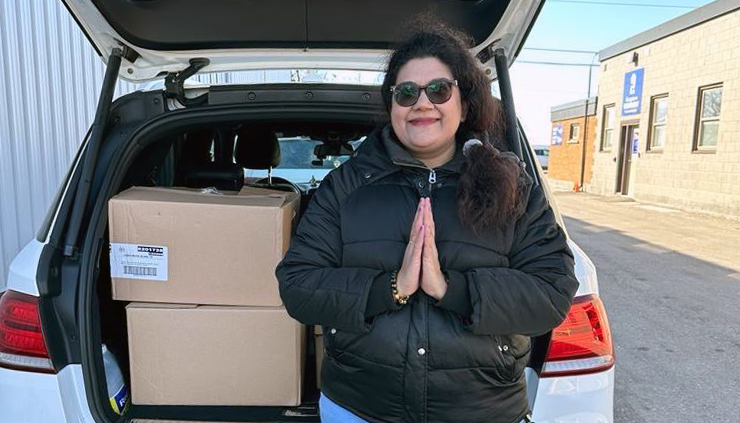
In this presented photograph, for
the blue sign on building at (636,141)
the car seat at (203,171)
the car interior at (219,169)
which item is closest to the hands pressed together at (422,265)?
the car interior at (219,169)

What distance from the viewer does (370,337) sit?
4.11ft

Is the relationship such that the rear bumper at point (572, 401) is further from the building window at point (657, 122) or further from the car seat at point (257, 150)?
the building window at point (657, 122)

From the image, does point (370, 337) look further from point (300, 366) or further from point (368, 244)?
point (300, 366)

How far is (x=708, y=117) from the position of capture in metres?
10.8

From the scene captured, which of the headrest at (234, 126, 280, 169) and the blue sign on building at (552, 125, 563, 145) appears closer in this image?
the headrest at (234, 126, 280, 169)

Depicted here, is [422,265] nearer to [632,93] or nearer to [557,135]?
[632,93]

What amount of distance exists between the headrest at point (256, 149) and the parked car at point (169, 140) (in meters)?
1.05

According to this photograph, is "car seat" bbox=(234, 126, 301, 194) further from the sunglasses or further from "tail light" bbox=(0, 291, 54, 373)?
the sunglasses

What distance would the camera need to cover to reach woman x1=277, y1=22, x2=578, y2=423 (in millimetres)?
1210

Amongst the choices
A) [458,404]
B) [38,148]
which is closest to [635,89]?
[38,148]

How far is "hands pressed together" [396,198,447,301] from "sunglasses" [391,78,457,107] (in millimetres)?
313

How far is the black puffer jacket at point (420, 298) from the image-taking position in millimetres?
1214

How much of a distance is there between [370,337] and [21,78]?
4.14 m

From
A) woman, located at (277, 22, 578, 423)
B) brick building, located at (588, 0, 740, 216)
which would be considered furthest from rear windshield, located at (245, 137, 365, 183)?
brick building, located at (588, 0, 740, 216)
